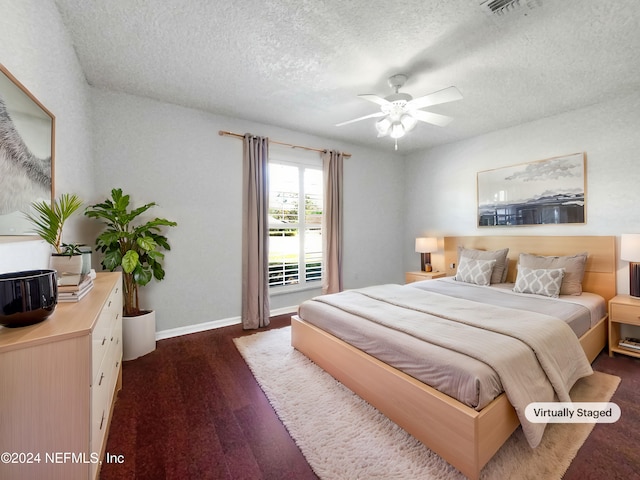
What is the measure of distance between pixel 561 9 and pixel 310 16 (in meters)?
1.62

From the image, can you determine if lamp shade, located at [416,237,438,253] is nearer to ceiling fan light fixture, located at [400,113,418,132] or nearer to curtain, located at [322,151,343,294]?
curtain, located at [322,151,343,294]

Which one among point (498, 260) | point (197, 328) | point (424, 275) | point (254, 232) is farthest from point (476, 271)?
point (197, 328)

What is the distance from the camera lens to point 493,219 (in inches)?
156

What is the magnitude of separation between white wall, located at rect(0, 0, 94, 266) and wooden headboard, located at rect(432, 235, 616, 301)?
4.68m

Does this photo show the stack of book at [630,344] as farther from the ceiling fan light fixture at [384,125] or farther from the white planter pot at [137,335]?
the white planter pot at [137,335]

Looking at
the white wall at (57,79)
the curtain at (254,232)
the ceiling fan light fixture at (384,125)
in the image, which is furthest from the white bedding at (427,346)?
the white wall at (57,79)

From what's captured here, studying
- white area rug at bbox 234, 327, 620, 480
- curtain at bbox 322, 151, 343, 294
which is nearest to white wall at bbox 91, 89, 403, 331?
curtain at bbox 322, 151, 343, 294

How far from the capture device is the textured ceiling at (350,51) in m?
1.82

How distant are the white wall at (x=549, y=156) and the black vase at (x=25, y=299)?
462 centimetres

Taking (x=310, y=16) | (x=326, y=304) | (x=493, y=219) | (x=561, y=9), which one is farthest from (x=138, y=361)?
(x=493, y=219)

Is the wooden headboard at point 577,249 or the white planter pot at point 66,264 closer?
the white planter pot at point 66,264

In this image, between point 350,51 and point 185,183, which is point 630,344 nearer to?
point 350,51

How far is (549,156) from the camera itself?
11.3ft

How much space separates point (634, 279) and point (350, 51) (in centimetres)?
350
